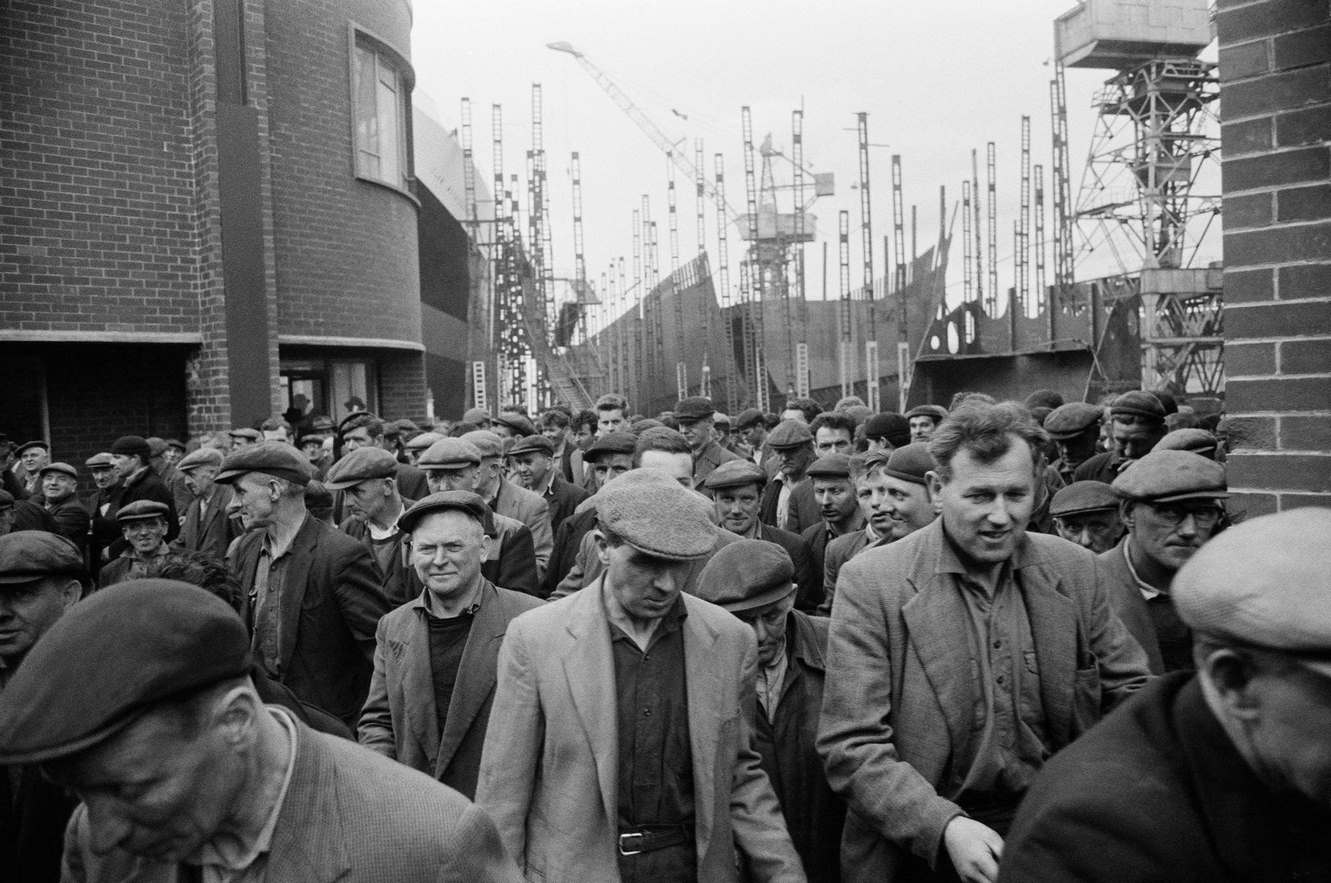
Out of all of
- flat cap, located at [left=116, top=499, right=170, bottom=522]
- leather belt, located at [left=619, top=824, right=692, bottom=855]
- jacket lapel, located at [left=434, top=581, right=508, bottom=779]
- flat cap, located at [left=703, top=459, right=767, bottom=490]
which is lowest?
leather belt, located at [left=619, top=824, right=692, bottom=855]

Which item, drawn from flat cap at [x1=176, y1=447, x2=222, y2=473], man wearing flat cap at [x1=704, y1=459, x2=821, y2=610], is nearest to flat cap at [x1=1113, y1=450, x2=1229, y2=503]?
man wearing flat cap at [x1=704, y1=459, x2=821, y2=610]

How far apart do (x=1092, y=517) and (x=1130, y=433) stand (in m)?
1.95

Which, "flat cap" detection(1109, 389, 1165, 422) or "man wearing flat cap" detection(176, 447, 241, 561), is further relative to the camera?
"man wearing flat cap" detection(176, 447, 241, 561)

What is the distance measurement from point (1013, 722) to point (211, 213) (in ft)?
40.3

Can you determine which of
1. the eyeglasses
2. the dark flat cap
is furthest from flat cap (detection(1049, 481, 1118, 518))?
the dark flat cap

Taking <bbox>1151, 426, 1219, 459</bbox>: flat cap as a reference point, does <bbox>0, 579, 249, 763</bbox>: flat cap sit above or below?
below

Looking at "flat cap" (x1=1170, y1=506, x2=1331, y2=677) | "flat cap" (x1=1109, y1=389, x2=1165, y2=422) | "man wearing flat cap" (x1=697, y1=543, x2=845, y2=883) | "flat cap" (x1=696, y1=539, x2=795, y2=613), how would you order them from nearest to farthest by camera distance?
"flat cap" (x1=1170, y1=506, x2=1331, y2=677), "man wearing flat cap" (x1=697, y1=543, x2=845, y2=883), "flat cap" (x1=696, y1=539, x2=795, y2=613), "flat cap" (x1=1109, y1=389, x2=1165, y2=422)

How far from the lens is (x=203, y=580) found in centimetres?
383

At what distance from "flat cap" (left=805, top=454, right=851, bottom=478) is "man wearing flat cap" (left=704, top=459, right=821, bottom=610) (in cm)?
60

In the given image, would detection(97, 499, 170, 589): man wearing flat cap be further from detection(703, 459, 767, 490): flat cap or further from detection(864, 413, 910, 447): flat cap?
detection(864, 413, 910, 447): flat cap

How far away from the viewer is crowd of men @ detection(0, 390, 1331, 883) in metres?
1.49

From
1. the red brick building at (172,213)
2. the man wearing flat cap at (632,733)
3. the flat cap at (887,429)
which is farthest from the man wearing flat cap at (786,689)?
the red brick building at (172,213)

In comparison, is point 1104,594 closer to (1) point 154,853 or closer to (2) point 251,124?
(1) point 154,853

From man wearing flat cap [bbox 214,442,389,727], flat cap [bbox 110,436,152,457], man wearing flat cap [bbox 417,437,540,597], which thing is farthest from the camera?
flat cap [bbox 110,436,152,457]
